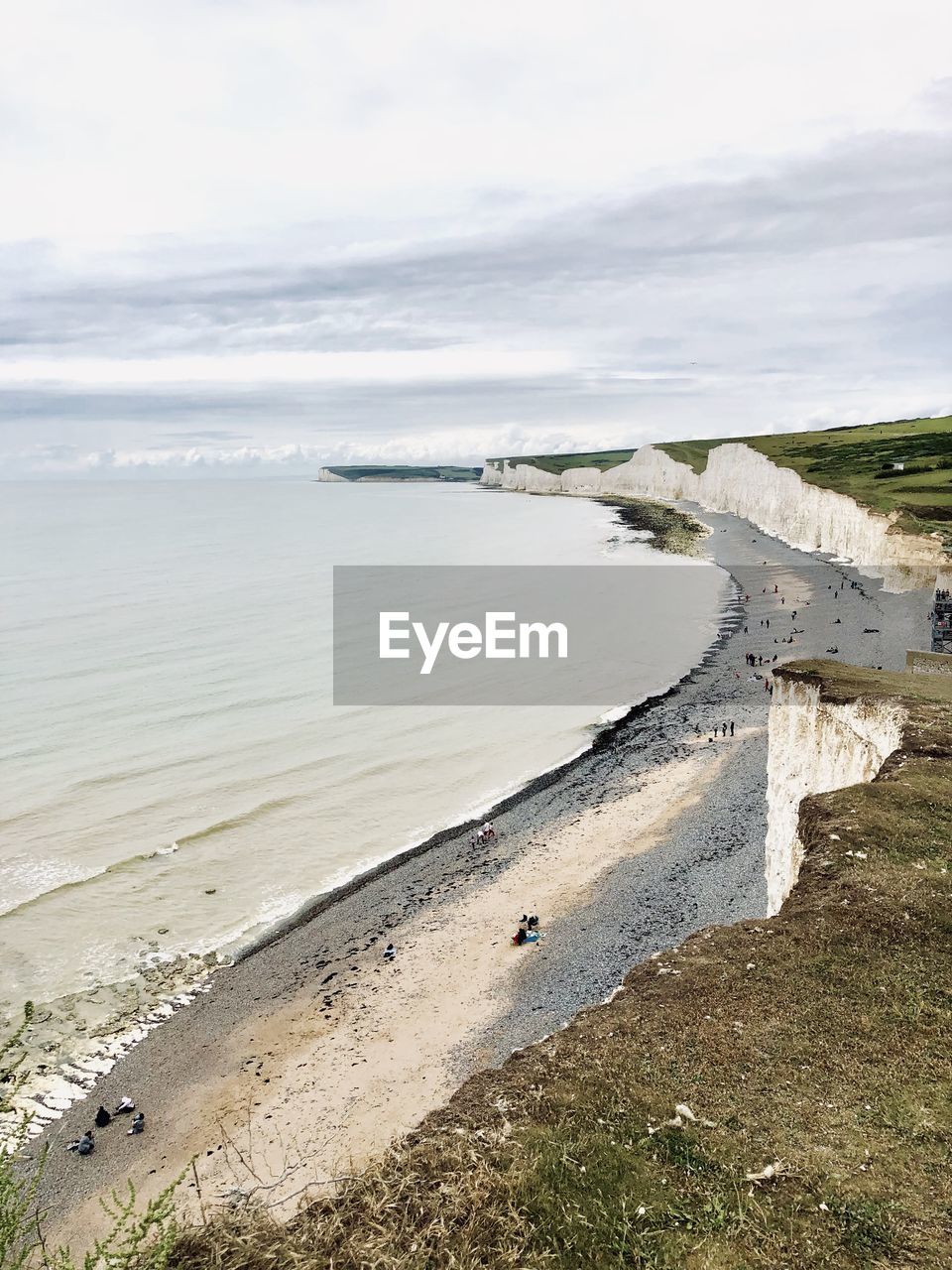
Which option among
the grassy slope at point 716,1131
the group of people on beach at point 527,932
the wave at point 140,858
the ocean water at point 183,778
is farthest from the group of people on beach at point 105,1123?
the grassy slope at point 716,1131

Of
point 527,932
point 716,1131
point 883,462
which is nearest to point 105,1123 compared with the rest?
point 527,932

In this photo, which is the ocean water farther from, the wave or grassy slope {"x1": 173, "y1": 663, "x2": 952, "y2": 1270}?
grassy slope {"x1": 173, "y1": 663, "x2": 952, "y2": 1270}

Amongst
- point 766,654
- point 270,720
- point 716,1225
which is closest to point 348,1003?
point 716,1225

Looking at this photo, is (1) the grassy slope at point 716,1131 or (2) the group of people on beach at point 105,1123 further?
(2) the group of people on beach at point 105,1123

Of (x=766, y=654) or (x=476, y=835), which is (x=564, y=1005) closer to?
(x=476, y=835)

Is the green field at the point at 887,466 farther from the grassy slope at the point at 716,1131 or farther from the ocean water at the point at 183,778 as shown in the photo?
the grassy slope at the point at 716,1131
